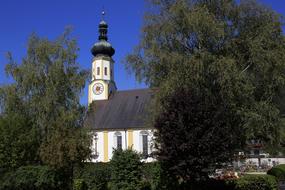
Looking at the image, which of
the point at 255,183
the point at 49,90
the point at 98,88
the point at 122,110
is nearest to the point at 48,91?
the point at 49,90

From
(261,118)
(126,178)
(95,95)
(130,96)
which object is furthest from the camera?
(95,95)

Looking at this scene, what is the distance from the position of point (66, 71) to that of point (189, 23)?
864cm

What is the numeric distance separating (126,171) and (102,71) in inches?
1814

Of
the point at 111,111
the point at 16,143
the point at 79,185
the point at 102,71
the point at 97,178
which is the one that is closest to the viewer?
the point at 16,143

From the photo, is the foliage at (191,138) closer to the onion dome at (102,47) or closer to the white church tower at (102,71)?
the white church tower at (102,71)

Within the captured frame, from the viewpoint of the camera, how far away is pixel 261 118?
22531mm

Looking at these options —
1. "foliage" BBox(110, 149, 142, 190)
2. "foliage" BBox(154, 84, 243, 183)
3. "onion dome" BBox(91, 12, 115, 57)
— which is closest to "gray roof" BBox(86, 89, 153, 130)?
"onion dome" BBox(91, 12, 115, 57)

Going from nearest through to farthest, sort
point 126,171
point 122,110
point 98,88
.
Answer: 1. point 126,171
2. point 122,110
3. point 98,88

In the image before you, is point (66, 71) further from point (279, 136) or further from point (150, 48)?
point (279, 136)

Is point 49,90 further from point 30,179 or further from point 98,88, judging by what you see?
point 98,88

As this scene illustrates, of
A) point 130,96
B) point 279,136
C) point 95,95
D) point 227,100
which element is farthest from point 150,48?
point 95,95

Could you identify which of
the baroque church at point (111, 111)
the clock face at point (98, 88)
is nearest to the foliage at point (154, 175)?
the baroque church at point (111, 111)

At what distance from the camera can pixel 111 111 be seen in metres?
58.7

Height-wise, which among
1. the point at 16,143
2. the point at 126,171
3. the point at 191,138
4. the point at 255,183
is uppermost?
the point at 16,143
